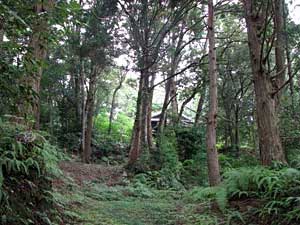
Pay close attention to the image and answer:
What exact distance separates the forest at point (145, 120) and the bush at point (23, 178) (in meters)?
0.02

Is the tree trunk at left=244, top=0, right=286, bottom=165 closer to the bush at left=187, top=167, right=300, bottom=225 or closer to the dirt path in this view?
the bush at left=187, top=167, right=300, bottom=225

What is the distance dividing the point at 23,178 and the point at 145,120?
40.1 feet

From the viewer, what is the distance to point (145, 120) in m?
16.6

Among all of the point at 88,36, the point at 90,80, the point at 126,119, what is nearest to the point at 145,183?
the point at 88,36

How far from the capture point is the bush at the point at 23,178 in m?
3.89

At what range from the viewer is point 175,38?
20.2 meters

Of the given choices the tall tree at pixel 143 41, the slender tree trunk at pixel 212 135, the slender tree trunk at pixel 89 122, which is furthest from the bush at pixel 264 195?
the slender tree trunk at pixel 89 122

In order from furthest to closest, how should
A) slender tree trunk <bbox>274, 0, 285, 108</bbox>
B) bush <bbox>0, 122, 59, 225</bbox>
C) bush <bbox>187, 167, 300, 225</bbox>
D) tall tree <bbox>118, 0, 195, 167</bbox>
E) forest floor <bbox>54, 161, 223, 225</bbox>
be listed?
1. tall tree <bbox>118, 0, 195, 167</bbox>
2. slender tree trunk <bbox>274, 0, 285, 108</bbox>
3. forest floor <bbox>54, 161, 223, 225</bbox>
4. bush <bbox>187, 167, 300, 225</bbox>
5. bush <bbox>0, 122, 59, 225</bbox>

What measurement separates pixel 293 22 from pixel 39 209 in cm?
1089

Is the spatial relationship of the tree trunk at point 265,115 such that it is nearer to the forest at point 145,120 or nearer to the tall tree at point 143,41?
the forest at point 145,120

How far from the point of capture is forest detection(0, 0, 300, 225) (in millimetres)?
4191

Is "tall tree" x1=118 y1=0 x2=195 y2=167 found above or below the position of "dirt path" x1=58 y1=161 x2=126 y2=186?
above

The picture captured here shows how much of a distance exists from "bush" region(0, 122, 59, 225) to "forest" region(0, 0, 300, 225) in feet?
0.07

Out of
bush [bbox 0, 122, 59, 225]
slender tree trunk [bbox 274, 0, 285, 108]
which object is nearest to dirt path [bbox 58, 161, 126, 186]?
slender tree trunk [bbox 274, 0, 285, 108]
